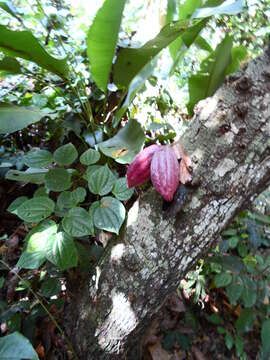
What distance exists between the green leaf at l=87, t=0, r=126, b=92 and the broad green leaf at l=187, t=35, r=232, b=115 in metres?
→ 0.28

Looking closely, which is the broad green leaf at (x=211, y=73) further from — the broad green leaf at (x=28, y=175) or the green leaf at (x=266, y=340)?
the green leaf at (x=266, y=340)

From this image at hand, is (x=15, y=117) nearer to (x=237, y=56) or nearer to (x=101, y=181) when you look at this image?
(x=101, y=181)

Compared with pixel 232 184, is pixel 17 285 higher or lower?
lower

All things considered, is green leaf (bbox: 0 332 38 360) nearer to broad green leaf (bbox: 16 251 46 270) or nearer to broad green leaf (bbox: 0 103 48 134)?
broad green leaf (bbox: 16 251 46 270)

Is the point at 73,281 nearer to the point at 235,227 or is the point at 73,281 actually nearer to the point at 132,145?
the point at 132,145

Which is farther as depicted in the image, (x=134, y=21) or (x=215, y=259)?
(x=134, y=21)

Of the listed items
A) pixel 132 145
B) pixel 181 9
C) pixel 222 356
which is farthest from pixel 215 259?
pixel 181 9

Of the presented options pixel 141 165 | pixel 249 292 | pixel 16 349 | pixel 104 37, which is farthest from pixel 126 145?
pixel 249 292

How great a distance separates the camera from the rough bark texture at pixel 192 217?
725 mm

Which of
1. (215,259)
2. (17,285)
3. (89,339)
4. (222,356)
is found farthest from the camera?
(222,356)

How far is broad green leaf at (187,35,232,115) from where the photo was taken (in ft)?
2.83

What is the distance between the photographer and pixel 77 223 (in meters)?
0.76

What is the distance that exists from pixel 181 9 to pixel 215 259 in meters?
0.95

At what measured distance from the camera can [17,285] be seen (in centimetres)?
108
